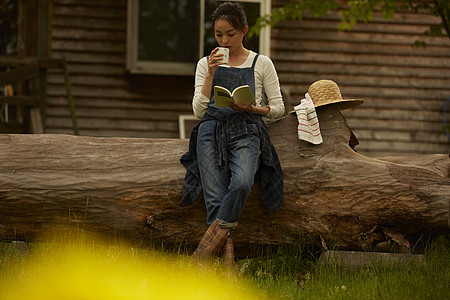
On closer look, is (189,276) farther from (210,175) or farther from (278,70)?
(278,70)

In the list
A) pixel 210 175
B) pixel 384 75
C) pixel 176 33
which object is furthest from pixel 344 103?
pixel 384 75

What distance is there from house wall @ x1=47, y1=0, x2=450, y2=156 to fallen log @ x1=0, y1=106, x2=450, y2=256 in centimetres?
479

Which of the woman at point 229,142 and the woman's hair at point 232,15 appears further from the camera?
the woman's hair at point 232,15

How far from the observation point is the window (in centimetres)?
859

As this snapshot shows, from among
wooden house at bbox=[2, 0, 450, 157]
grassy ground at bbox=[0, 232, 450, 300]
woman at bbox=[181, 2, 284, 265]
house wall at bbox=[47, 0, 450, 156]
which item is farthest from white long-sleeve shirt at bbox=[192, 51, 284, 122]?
house wall at bbox=[47, 0, 450, 156]

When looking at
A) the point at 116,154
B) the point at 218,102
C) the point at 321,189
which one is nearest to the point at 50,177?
the point at 116,154

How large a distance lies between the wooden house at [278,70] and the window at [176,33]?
0.15 feet

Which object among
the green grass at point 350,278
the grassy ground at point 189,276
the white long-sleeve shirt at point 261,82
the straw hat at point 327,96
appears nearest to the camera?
the grassy ground at point 189,276

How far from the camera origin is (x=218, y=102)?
11.1 feet

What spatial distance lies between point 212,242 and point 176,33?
6.02 meters

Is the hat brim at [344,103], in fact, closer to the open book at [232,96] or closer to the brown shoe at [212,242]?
the open book at [232,96]

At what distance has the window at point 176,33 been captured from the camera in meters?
8.59

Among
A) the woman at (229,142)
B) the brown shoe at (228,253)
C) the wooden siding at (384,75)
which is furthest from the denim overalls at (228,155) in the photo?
the wooden siding at (384,75)

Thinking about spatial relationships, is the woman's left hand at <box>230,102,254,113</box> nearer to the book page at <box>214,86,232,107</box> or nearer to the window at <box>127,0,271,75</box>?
the book page at <box>214,86,232,107</box>
